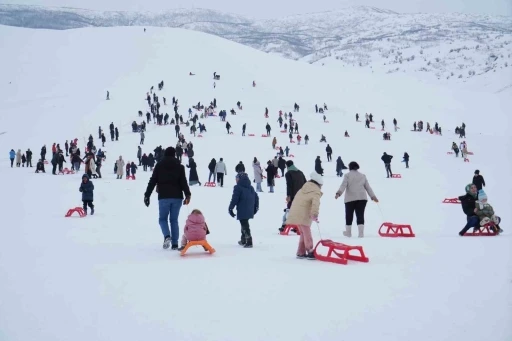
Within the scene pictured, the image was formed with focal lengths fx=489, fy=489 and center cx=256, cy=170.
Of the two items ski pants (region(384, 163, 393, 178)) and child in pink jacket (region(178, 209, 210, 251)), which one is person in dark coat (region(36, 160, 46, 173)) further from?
child in pink jacket (region(178, 209, 210, 251))

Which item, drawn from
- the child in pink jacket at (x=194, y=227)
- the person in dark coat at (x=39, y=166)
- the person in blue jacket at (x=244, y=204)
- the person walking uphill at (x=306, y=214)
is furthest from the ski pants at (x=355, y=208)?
the person in dark coat at (x=39, y=166)

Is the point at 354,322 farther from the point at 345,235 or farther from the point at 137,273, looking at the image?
the point at 345,235

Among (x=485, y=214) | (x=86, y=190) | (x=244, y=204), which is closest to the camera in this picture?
(x=244, y=204)

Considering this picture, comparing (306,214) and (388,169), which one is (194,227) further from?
(388,169)

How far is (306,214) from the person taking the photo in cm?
720

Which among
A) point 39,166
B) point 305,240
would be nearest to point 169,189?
point 305,240

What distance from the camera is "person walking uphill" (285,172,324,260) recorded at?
708 cm

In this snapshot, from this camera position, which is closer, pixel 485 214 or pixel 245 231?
pixel 245 231

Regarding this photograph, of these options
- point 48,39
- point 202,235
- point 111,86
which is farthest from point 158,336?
point 48,39

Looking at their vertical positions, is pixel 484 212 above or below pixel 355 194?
below

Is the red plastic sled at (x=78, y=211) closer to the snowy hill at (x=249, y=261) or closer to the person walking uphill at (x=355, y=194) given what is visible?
the snowy hill at (x=249, y=261)

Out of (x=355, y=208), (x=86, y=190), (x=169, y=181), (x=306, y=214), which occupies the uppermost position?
(x=169, y=181)

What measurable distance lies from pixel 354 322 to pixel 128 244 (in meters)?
5.44

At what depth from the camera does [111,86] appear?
5550cm
